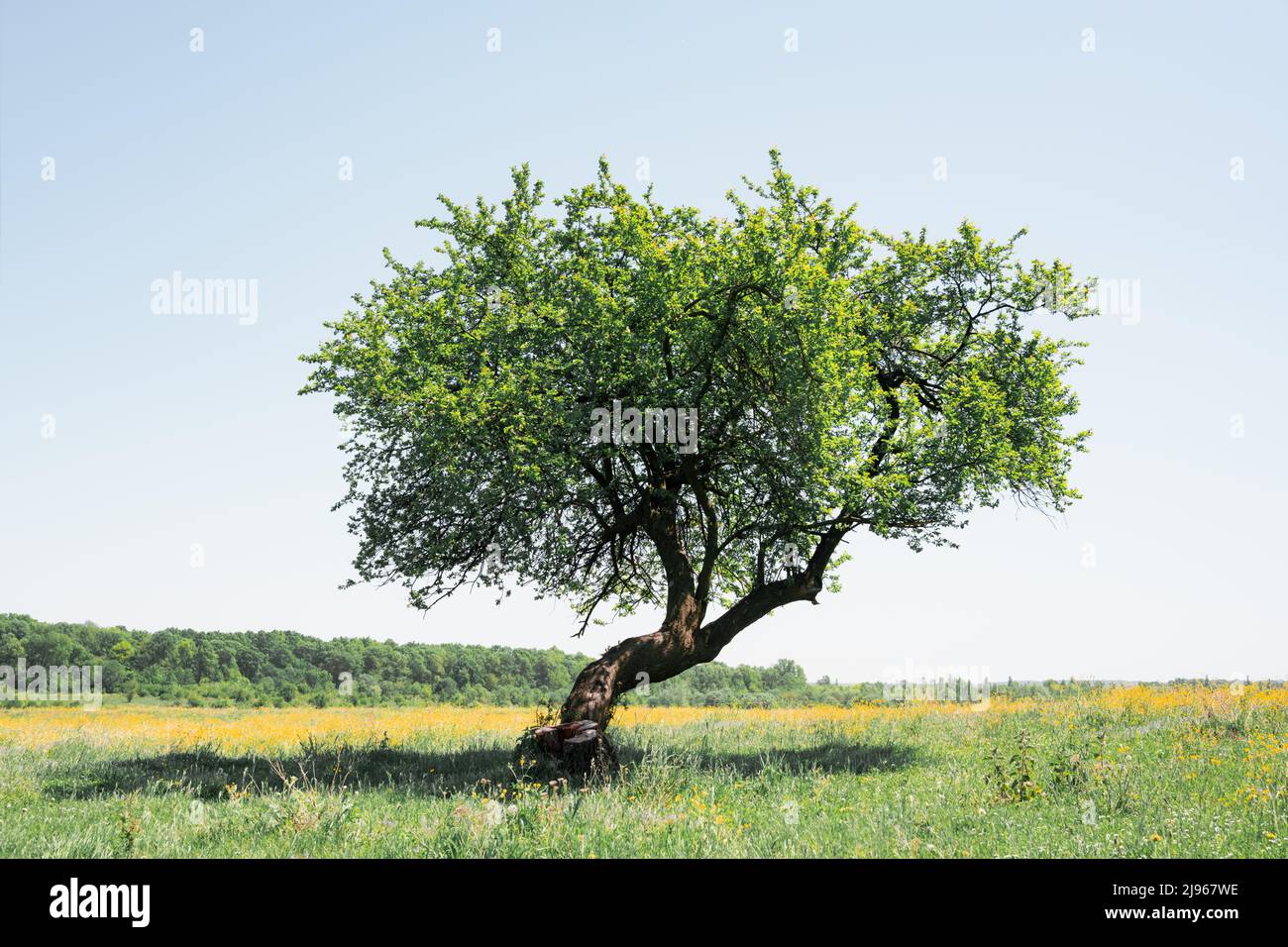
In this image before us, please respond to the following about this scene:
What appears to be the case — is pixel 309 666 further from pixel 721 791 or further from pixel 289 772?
pixel 721 791

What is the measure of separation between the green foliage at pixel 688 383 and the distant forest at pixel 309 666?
6970cm

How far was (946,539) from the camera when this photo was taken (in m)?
21.0

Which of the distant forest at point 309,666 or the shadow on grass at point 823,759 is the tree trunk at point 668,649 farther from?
the distant forest at point 309,666

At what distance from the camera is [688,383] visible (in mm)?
18531

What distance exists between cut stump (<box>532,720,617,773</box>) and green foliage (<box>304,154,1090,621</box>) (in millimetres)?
4404

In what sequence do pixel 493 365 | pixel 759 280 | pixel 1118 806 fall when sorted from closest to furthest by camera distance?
1. pixel 1118 806
2. pixel 759 280
3. pixel 493 365

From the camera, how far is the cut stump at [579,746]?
17.1m

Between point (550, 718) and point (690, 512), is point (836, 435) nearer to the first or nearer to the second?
point (690, 512)

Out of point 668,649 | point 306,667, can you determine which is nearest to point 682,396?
point 668,649

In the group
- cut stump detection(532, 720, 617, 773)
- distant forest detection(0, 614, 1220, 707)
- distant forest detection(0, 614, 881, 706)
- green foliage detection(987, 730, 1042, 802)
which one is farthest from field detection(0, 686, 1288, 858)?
distant forest detection(0, 614, 881, 706)

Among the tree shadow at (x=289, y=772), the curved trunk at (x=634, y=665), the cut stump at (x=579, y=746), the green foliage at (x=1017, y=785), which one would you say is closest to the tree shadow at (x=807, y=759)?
the cut stump at (x=579, y=746)

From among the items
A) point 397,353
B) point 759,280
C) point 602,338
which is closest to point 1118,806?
point 759,280
